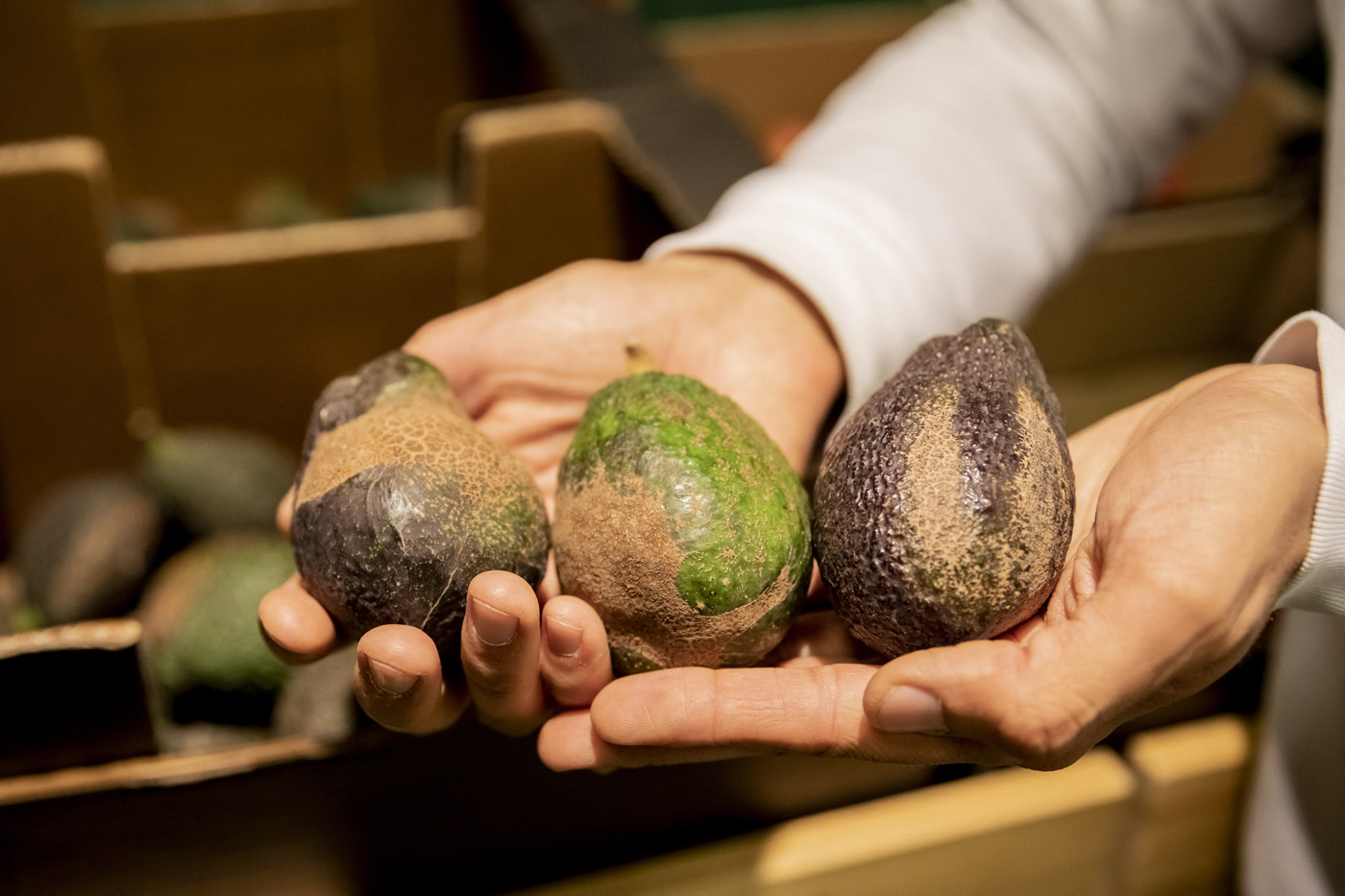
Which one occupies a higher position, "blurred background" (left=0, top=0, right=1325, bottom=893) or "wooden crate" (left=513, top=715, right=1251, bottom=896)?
"blurred background" (left=0, top=0, right=1325, bottom=893)

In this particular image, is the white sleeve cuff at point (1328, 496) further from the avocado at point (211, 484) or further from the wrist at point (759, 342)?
the avocado at point (211, 484)

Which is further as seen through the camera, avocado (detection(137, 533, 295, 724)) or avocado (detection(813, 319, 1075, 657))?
avocado (detection(137, 533, 295, 724))

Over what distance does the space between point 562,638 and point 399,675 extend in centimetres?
10

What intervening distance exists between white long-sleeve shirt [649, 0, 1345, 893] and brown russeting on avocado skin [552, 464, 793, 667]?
348mm

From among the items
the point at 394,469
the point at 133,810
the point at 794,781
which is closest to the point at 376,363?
the point at 394,469

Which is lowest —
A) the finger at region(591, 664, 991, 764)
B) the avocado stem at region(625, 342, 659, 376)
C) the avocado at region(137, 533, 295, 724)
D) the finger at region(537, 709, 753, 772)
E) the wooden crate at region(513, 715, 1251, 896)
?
the wooden crate at region(513, 715, 1251, 896)

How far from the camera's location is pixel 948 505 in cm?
62

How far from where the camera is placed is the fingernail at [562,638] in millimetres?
622

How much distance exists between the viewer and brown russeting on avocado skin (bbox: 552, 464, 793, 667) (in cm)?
64

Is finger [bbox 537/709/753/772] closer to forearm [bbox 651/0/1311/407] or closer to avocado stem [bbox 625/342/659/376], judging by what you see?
avocado stem [bbox 625/342/659/376]

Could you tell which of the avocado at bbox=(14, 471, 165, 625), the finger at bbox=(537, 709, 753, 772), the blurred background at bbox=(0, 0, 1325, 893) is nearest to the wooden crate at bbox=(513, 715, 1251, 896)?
the blurred background at bbox=(0, 0, 1325, 893)

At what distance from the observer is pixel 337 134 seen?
195 cm

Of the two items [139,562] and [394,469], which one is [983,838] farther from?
[139,562]

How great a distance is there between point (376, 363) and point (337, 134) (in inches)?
53.0
